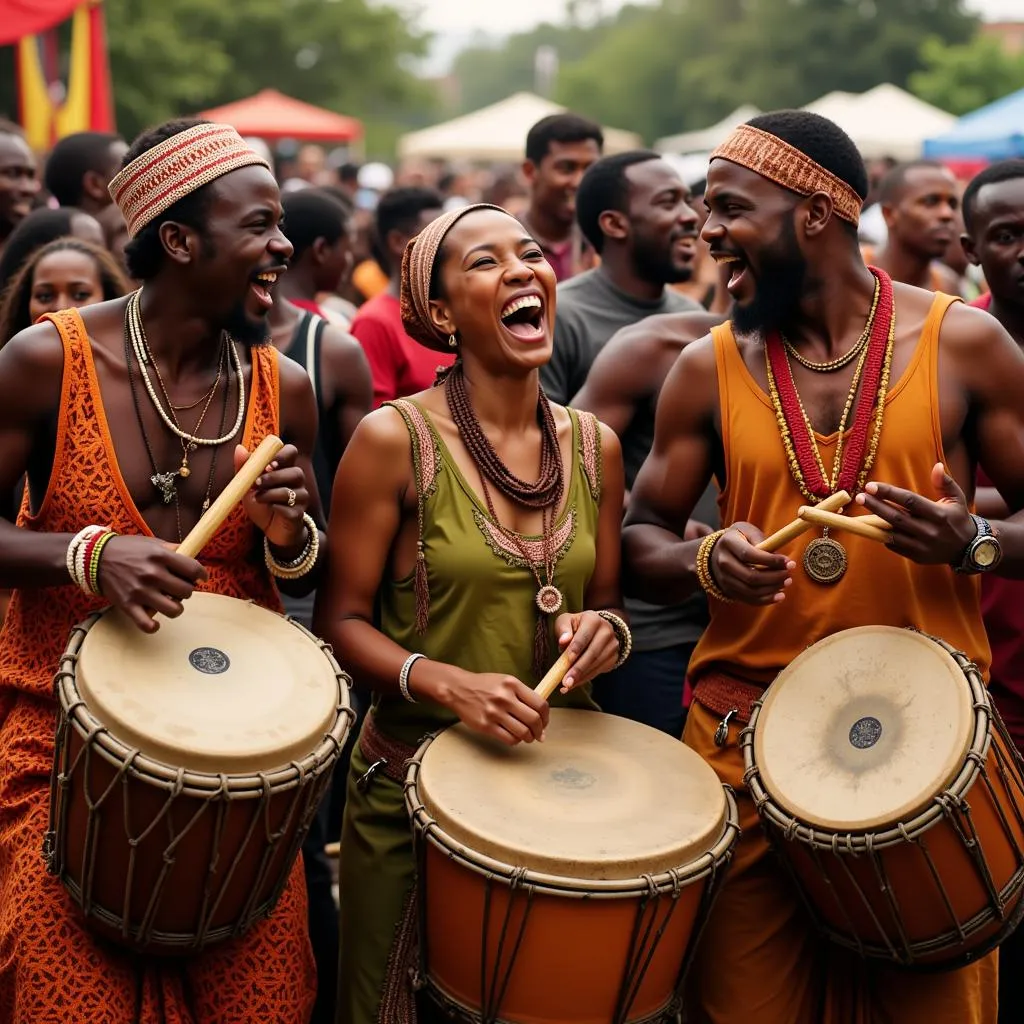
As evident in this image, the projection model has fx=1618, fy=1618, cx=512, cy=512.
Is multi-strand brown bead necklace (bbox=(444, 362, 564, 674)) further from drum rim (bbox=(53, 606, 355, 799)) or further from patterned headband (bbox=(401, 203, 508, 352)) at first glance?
drum rim (bbox=(53, 606, 355, 799))

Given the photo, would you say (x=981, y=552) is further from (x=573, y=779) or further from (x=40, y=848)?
(x=40, y=848)

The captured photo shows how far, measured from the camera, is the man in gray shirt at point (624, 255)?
6426mm

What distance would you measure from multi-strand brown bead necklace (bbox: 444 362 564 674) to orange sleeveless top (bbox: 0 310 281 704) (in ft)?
1.70

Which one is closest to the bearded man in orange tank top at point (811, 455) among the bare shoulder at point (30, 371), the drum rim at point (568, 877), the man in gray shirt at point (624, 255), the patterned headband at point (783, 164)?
the patterned headband at point (783, 164)

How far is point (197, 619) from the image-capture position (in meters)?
3.65

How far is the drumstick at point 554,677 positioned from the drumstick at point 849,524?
2.09 feet

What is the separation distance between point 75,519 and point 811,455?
5.82 ft

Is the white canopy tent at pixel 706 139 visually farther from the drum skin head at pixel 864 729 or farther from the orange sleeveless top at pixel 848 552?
the drum skin head at pixel 864 729

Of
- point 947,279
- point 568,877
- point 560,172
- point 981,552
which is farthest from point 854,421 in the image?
point 947,279

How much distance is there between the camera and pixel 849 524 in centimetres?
362

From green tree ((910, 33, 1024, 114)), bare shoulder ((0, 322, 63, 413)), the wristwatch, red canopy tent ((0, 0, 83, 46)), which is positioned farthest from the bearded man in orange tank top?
green tree ((910, 33, 1024, 114))

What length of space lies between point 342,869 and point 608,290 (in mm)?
3296

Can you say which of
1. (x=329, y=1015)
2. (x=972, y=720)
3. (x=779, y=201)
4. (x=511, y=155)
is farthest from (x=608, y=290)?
(x=511, y=155)

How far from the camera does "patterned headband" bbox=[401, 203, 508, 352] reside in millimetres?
4027
